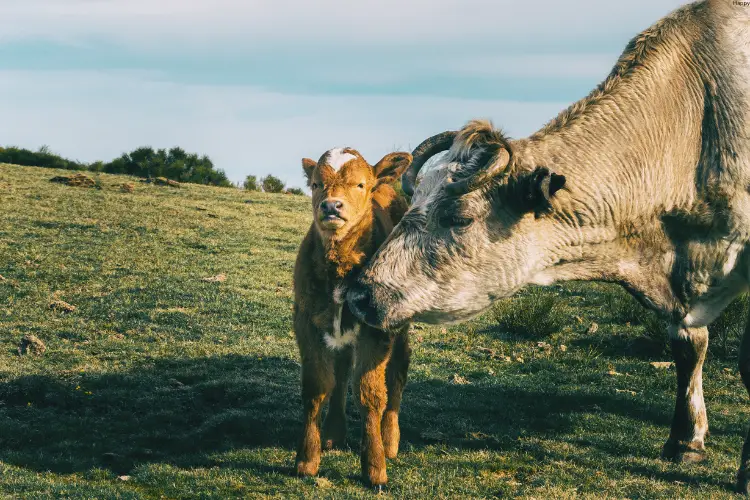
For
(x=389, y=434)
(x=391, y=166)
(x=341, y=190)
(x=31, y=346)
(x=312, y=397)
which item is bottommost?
(x=31, y=346)

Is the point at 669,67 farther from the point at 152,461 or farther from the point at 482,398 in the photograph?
the point at 152,461

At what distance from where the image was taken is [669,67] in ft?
20.5

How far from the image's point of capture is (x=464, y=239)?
209 inches

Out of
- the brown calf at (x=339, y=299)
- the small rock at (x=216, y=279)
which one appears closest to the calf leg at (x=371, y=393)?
the brown calf at (x=339, y=299)

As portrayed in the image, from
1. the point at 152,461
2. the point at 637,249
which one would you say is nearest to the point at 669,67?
the point at 637,249

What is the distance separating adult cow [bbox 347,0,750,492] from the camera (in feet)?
17.3

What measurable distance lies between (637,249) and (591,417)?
9.11 ft

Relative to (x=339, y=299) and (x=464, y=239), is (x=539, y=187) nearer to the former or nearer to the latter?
(x=464, y=239)

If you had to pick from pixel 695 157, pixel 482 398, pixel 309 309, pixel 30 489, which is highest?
pixel 695 157

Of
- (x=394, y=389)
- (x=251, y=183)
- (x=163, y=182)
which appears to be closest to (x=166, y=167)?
(x=251, y=183)

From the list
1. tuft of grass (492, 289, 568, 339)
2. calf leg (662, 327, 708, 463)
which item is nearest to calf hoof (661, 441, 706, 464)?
calf leg (662, 327, 708, 463)

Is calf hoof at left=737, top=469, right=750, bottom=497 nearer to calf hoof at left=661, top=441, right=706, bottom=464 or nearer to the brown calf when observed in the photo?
calf hoof at left=661, top=441, right=706, bottom=464

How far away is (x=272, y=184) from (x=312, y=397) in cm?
2575

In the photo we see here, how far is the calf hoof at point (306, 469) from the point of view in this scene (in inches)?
248
